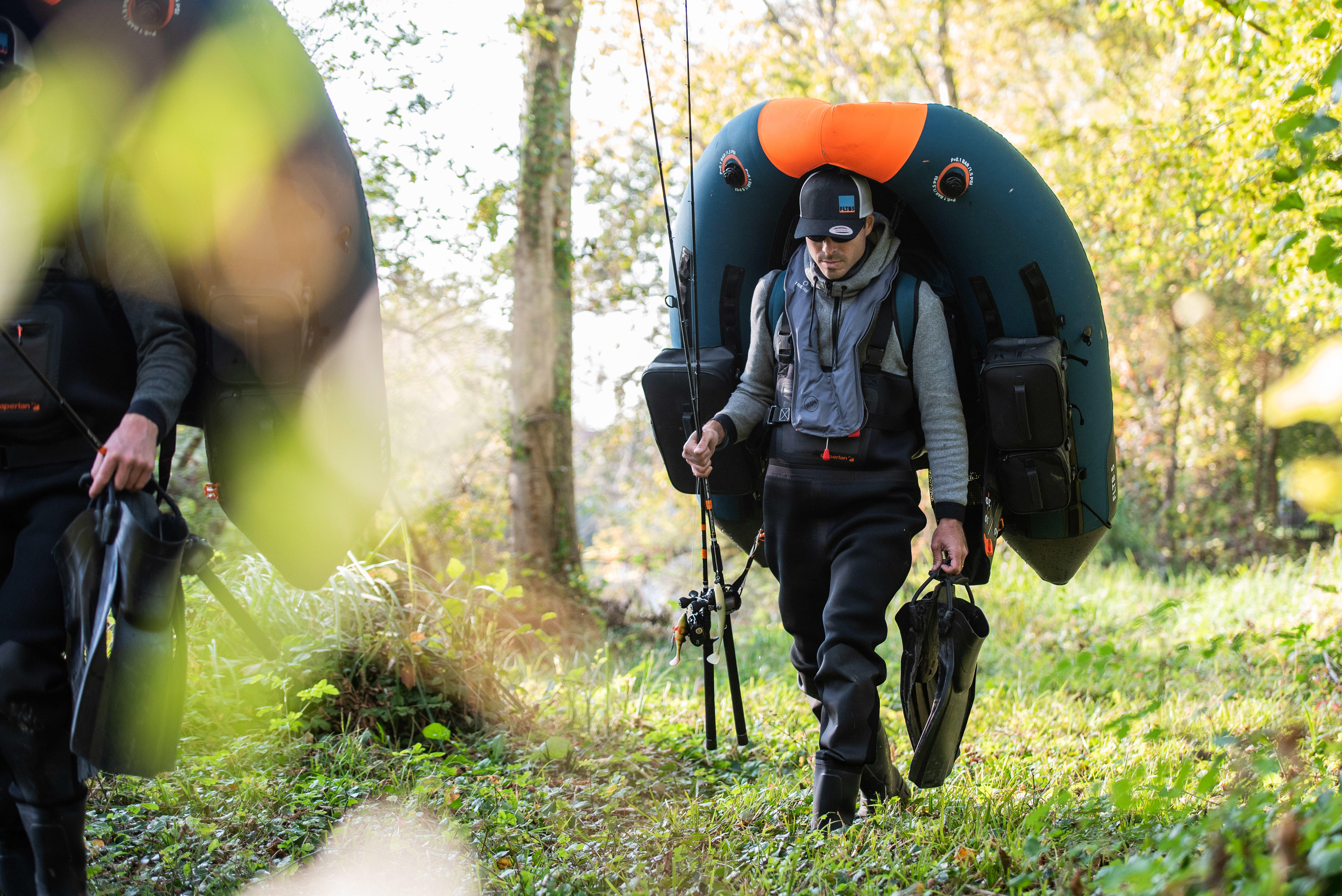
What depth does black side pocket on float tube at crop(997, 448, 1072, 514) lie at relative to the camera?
317 cm

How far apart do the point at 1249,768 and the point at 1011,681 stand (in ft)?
13.2

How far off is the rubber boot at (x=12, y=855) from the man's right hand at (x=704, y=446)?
199 cm

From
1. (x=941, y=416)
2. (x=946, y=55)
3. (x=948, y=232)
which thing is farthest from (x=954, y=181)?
(x=946, y=55)

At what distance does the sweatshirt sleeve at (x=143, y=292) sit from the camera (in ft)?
8.18

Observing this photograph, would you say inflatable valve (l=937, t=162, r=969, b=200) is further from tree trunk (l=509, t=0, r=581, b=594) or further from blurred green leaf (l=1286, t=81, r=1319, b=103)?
tree trunk (l=509, t=0, r=581, b=594)

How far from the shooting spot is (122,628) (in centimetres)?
229

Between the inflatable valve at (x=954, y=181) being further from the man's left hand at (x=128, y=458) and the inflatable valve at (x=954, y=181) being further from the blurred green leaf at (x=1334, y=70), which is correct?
the man's left hand at (x=128, y=458)

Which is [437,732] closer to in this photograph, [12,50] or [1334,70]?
[12,50]

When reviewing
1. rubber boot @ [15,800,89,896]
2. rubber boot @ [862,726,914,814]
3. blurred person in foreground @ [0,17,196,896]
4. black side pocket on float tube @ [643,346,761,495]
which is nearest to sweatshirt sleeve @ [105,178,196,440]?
blurred person in foreground @ [0,17,196,896]

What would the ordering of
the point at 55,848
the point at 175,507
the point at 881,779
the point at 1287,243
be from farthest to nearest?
the point at 881,779, the point at 175,507, the point at 55,848, the point at 1287,243

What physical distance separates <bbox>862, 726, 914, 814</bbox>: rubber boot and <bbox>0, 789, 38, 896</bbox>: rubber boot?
90.6 inches

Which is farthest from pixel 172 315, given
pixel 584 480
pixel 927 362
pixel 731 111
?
pixel 584 480

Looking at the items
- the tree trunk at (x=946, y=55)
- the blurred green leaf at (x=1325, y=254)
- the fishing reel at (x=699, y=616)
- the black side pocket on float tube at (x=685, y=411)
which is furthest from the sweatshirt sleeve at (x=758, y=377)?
the tree trunk at (x=946, y=55)

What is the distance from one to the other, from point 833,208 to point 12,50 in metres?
2.23
